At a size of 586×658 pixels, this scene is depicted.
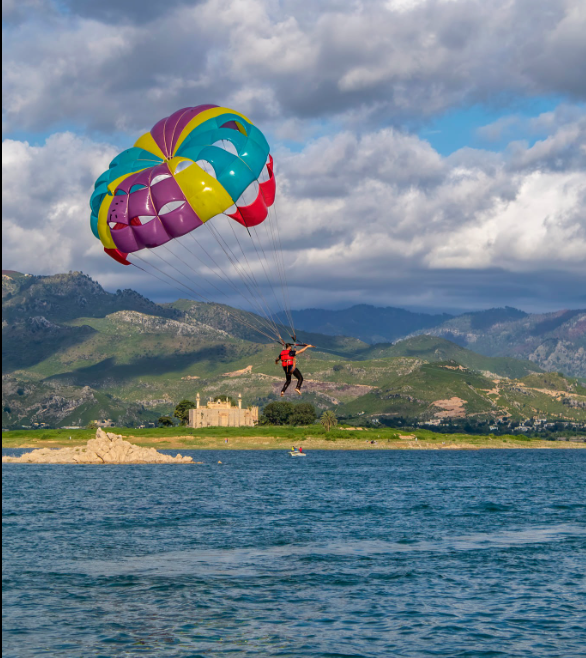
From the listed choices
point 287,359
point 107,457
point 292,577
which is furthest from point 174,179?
point 107,457

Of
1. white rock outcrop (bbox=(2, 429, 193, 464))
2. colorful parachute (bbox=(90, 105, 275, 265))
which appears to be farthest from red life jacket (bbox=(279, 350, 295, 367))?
white rock outcrop (bbox=(2, 429, 193, 464))

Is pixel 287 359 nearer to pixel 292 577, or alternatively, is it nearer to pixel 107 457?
pixel 292 577

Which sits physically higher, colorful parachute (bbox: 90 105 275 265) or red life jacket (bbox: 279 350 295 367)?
colorful parachute (bbox: 90 105 275 265)

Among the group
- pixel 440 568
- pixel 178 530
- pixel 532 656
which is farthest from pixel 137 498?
pixel 532 656

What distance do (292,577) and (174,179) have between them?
20.3 metres

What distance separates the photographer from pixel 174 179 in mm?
37281

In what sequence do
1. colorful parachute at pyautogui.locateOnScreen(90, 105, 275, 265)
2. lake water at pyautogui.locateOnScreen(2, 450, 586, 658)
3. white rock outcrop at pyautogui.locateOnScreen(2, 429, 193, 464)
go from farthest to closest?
white rock outcrop at pyautogui.locateOnScreen(2, 429, 193, 464) → colorful parachute at pyautogui.locateOnScreen(90, 105, 275, 265) → lake water at pyautogui.locateOnScreen(2, 450, 586, 658)

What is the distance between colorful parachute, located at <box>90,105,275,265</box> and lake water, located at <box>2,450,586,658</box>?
16.7 m

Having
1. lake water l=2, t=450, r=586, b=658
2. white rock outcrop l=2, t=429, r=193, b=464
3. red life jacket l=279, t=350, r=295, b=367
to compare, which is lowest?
white rock outcrop l=2, t=429, r=193, b=464

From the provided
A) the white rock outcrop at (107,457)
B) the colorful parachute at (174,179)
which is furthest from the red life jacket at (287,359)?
the white rock outcrop at (107,457)

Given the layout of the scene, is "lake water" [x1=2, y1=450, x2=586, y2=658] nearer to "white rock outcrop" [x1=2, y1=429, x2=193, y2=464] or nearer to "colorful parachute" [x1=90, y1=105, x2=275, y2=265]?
"colorful parachute" [x1=90, y1=105, x2=275, y2=265]

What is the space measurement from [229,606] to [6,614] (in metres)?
8.56

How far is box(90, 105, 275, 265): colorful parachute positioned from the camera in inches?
1443

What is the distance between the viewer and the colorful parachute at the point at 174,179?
3666 cm
